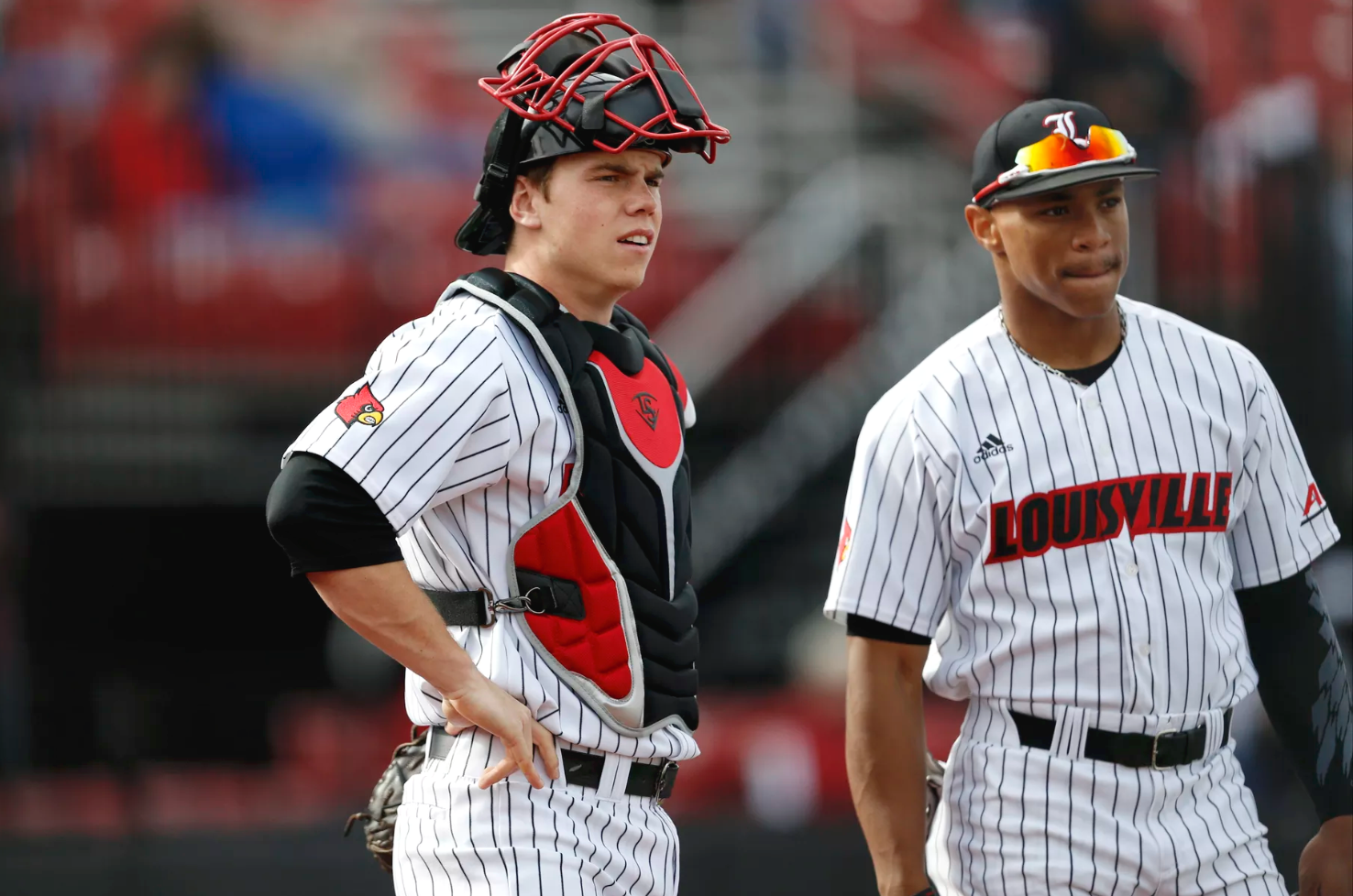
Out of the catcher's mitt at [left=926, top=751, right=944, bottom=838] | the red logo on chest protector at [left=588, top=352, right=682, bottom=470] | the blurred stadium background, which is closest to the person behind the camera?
the red logo on chest protector at [left=588, top=352, right=682, bottom=470]

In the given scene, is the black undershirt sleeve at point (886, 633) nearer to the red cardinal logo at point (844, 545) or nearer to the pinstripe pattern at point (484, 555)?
the red cardinal logo at point (844, 545)

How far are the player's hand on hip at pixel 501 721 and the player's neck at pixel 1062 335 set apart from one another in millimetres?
1027

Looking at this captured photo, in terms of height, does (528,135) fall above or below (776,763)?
above

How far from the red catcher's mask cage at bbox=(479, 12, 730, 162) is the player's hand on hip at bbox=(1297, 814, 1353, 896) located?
4.66 feet

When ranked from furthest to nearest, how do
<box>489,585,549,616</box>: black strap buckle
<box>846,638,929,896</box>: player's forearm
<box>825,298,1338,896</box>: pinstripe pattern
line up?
1. <box>846,638,929,896</box>: player's forearm
2. <box>825,298,1338,896</box>: pinstripe pattern
3. <box>489,585,549,616</box>: black strap buckle

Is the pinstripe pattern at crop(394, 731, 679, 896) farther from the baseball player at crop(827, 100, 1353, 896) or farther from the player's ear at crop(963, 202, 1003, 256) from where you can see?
the player's ear at crop(963, 202, 1003, 256)

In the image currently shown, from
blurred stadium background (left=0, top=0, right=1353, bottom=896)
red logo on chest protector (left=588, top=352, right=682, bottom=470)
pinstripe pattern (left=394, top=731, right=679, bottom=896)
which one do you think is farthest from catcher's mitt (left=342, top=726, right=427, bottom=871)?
blurred stadium background (left=0, top=0, right=1353, bottom=896)

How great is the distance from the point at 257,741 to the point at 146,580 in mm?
852

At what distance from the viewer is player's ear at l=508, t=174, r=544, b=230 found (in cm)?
251

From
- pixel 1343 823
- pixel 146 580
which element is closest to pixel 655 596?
pixel 1343 823

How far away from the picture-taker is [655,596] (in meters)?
2.46

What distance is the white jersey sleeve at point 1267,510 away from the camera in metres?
2.77

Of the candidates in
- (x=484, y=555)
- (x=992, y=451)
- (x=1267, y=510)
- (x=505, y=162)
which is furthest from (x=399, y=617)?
(x=1267, y=510)

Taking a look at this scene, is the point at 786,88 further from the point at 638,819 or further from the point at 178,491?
the point at 638,819
